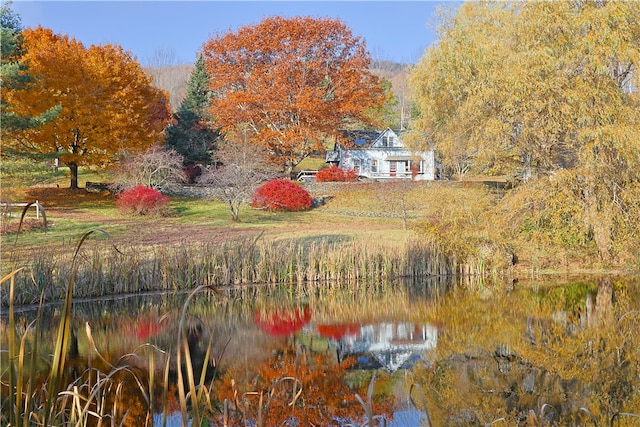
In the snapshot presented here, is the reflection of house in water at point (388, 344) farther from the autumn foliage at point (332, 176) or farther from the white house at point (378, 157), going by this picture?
the white house at point (378, 157)

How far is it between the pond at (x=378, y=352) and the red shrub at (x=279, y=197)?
14789 mm

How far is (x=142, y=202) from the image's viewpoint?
26.1 metres

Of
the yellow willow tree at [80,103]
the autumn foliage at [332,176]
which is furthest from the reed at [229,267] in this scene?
the autumn foliage at [332,176]

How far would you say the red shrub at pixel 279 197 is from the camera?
2934 cm

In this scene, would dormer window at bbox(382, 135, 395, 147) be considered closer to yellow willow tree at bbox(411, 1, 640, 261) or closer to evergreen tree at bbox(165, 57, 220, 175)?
evergreen tree at bbox(165, 57, 220, 175)

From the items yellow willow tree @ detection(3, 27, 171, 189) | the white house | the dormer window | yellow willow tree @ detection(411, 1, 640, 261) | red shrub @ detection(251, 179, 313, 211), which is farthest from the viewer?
the dormer window

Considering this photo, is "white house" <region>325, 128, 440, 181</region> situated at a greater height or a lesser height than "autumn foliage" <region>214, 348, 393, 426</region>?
greater

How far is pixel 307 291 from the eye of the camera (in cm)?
1392

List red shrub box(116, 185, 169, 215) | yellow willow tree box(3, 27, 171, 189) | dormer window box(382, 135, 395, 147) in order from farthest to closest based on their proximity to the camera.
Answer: dormer window box(382, 135, 395, 147)
yellow willow tree box(3, 27, 171, 189)
red shrub box(116, 185, 169, 215)

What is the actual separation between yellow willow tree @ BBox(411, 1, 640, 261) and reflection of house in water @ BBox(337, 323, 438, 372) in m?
6.84

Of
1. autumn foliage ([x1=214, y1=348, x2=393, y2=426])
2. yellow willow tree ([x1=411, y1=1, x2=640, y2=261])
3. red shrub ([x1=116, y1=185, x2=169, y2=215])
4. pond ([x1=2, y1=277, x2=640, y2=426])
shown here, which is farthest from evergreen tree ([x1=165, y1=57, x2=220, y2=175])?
autumn foliage ([x1=214, y1=348, x2=393, y2=426])

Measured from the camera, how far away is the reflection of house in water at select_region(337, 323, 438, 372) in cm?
881

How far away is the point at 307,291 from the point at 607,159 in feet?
26.4

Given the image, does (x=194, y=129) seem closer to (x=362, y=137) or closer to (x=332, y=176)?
(x=332, y=176)
